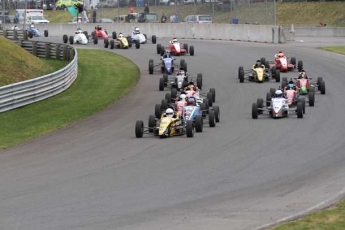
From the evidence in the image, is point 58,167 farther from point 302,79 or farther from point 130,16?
point 130,16

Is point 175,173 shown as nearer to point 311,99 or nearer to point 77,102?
point 311,99

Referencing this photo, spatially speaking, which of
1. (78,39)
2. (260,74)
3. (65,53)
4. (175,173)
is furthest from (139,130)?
(78,39)

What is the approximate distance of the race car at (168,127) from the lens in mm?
22953

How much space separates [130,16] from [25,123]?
151 ft

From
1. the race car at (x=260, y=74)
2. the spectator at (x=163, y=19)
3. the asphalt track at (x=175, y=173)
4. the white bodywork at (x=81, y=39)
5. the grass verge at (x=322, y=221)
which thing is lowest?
the asphalt track at (x=175, y=173)

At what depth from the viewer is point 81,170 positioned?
728 inches

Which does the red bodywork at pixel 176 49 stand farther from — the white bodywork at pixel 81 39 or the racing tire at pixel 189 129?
the racing tire at pixel 189 129

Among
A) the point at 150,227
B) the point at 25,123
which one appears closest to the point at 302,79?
the point at 25,123

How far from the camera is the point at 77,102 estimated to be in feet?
107

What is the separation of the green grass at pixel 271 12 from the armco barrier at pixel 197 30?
2.05 m

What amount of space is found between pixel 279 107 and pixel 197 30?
123 ft

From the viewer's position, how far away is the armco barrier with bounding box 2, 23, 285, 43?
57.4m

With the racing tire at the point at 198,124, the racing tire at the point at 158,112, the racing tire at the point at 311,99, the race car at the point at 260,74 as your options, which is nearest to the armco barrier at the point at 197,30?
the race car at the point at 260,74

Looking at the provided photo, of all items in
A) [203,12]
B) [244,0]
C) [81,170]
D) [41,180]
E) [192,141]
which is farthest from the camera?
[203,12]
